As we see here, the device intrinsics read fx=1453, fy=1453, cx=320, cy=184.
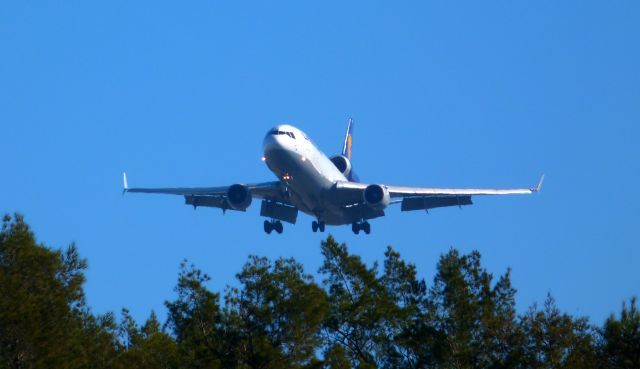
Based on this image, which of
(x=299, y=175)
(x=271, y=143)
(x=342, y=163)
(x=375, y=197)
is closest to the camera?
(x=299, y=175)

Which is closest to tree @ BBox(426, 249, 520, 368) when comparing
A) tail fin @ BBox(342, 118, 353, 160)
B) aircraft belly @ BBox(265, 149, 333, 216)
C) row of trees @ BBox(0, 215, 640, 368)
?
row of trees @ BBox(0, 215, 640, 368)

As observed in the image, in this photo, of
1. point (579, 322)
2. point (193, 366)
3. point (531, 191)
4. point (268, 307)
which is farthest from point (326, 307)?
point (531, 191)

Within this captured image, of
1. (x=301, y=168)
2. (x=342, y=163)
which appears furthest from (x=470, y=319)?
(x=342, y=163)

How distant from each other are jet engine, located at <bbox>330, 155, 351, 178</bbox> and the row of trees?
1060 inches

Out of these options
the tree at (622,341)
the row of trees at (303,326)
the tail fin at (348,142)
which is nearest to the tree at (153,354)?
the row of trees at (303,326)

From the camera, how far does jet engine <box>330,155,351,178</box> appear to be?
88.5 meters

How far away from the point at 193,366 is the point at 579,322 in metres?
14.3

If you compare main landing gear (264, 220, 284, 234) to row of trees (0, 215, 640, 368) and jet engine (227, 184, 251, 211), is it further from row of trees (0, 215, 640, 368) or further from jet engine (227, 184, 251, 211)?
row of trees (0, 215, 640, 368)

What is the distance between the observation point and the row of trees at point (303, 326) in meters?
52.2

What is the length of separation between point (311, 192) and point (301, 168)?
196cm

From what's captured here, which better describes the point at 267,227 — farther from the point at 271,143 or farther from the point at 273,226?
the point at 271,143

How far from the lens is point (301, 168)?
77.4m

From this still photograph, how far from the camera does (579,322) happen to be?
53.1 meters

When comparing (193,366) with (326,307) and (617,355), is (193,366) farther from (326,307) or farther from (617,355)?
(617,355)
